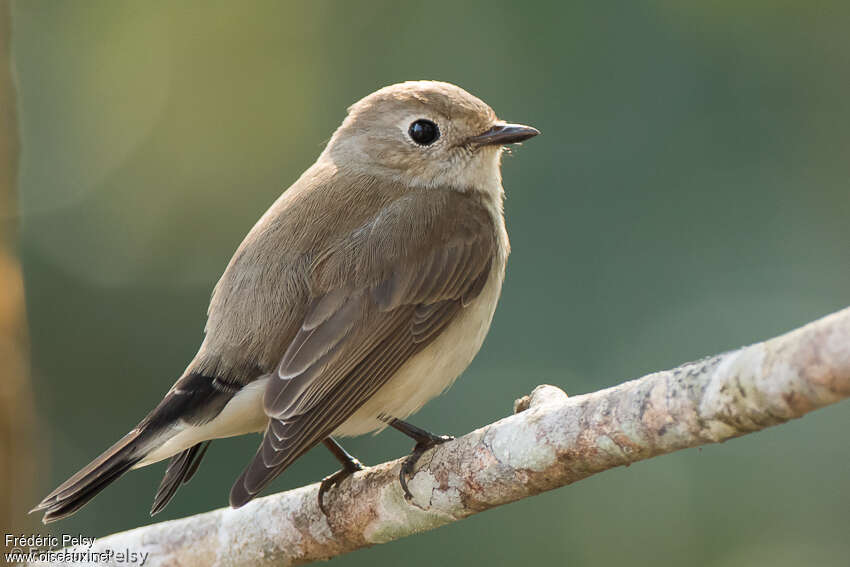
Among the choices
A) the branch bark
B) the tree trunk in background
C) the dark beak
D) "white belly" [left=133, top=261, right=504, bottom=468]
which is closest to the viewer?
the branch bark

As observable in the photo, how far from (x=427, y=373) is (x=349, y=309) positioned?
0.40 metres

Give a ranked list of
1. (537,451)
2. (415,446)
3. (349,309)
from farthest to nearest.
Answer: (349,309), (415,446), (537,451)

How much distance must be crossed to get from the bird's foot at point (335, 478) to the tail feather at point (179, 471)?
502 millimetres

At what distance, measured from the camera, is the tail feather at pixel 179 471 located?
380cm

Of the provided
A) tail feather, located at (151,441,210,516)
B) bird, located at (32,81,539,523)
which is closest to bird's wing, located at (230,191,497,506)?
bird, located at (32,81,539,523)

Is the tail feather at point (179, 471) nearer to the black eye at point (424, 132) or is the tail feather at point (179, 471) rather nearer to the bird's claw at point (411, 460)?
the bird's claw at point (411, 460)

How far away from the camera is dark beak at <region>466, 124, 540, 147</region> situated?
4324mm

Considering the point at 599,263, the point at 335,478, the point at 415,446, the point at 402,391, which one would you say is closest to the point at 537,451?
the point at 415,446

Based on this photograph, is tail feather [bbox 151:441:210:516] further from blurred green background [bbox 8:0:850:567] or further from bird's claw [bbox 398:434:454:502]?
blurred green background [bbox 8:0:850:567]

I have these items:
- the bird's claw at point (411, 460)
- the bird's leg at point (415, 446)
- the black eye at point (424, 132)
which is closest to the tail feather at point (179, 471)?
the bird's leg at point (415, 446)

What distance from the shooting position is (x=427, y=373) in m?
3.87

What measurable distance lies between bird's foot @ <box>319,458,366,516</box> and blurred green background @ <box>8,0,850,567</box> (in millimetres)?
1509

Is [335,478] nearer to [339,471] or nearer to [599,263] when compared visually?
[339,471]

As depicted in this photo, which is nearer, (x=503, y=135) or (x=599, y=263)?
(x=503, y=135)
